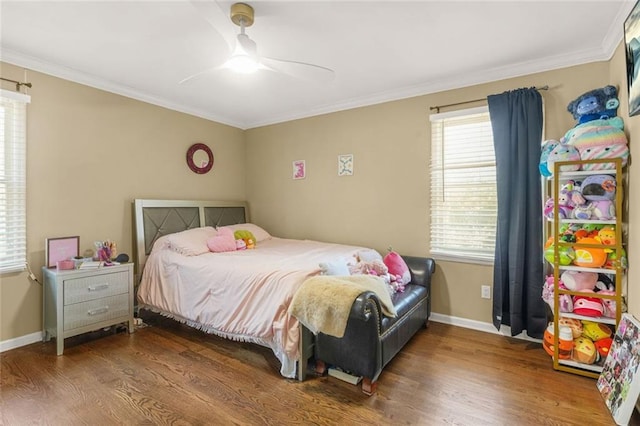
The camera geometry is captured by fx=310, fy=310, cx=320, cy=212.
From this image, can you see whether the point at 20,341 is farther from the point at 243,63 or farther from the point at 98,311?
the point at 243,63

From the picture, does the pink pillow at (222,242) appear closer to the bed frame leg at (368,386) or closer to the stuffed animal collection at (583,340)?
the bed frame leg at (368,386)

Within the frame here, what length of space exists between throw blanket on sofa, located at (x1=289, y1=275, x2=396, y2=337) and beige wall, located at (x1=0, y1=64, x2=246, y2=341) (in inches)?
93.0

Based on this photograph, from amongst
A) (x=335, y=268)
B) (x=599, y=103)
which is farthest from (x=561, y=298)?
(x=335, y=268)

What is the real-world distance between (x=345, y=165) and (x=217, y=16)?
217 cm

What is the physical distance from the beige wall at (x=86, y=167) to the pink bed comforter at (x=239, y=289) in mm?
706

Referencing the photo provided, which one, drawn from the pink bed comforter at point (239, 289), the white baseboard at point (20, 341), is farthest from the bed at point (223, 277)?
the white baseboard at point (20, 341)

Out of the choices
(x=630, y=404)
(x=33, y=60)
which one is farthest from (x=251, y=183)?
(x=630, y=404)

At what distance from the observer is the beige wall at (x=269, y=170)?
8.77ft

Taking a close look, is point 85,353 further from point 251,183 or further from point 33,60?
point 251,183

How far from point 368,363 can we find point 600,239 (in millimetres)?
1825

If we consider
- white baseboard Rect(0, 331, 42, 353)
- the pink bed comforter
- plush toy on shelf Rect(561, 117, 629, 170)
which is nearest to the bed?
the pink bed comforter

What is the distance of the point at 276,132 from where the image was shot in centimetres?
440

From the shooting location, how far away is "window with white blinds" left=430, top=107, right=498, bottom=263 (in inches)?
117

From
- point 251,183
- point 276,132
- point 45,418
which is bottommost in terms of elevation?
point 45,418
